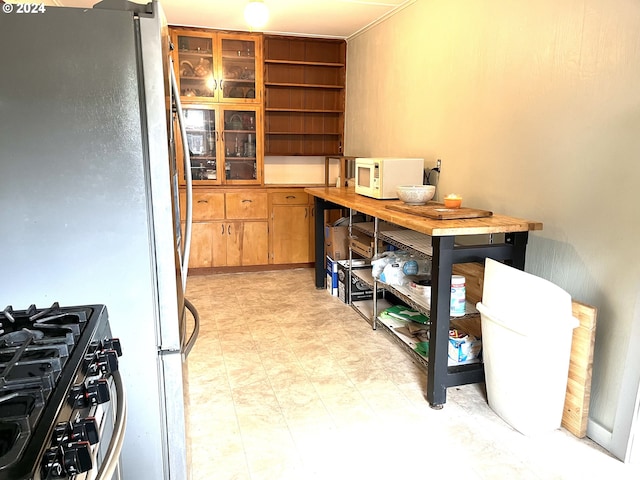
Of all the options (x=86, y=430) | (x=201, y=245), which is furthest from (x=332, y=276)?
(x=86, y=430)

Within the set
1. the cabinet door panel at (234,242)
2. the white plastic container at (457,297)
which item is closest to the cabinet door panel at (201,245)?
the cabinet door panel at (234,242)

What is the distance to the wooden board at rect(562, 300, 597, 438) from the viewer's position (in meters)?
2.04

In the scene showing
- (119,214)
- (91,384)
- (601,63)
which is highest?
(601,63)

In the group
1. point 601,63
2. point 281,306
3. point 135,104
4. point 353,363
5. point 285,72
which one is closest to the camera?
point 135,104

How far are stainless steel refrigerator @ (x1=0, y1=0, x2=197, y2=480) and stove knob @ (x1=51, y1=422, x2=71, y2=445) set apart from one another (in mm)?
678

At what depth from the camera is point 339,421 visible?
2.29 meters

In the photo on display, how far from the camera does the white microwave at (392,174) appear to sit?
327 centimetres

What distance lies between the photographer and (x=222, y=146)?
4.77 metres

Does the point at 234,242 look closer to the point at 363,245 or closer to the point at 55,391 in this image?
the point at 363,245

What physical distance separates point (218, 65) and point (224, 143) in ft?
2.44

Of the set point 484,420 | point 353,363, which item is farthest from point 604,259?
point 353,363

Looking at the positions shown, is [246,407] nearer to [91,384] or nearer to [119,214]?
[119,214]

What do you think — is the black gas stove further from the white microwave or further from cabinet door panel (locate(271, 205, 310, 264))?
cabinet door panel (locate(271, 205, 310, 264))

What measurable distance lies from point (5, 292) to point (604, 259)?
2240mm
